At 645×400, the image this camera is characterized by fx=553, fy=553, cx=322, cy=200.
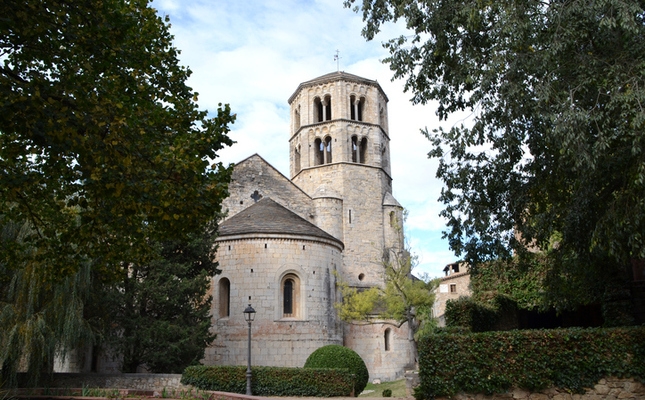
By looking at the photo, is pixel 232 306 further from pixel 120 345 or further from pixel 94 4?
pixel 94 4

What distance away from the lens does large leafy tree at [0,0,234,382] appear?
25.6ft

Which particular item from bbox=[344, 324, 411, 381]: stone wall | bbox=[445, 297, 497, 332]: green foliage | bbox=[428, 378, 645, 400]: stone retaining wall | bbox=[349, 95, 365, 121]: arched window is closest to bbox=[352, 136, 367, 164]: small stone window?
bbox=[349, 95, 365, 121]: arched window

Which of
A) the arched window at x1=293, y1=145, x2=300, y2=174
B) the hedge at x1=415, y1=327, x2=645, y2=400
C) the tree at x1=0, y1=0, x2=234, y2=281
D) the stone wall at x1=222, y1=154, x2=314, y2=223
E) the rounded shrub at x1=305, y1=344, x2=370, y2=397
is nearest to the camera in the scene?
the tree at x1=0, y1=0, x2=234, y2=281

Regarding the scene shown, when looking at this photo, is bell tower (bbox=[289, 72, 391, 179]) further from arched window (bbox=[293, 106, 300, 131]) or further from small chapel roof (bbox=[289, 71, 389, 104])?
arched window (bbox=[293, 106, 300, 131])

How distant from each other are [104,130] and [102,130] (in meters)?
0.08

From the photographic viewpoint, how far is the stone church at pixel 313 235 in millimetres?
23281

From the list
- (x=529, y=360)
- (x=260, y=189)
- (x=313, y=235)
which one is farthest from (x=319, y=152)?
(x=529, y=360)

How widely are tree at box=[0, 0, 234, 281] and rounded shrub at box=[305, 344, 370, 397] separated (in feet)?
32.9

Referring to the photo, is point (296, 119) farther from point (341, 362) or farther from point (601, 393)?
point (601, 393)

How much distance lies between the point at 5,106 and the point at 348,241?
2568 centimetres

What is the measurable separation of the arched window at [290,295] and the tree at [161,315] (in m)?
4.61

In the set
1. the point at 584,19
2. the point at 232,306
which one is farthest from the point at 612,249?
the point at 232,306

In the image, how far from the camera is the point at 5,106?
7.21 meters

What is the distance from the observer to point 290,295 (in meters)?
24.1
